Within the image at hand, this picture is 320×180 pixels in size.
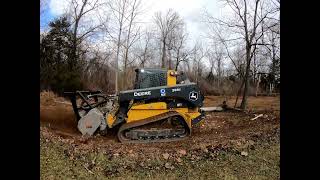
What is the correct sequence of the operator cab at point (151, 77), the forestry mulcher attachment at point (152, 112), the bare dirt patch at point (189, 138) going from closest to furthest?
the bare dirt patch at point (189, 138) < the forestry mulcher attachment at point (152, 112) < the operator cab at point (151, 77)

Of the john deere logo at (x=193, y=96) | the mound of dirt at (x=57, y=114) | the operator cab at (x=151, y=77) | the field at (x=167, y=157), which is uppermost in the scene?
the operator cab at (x=151, y=77)

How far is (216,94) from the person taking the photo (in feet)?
37.6

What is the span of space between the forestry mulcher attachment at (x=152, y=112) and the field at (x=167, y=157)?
0.82 feet

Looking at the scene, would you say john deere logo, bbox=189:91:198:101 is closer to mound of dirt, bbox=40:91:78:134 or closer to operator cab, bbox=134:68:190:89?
operator cab, bbox=134:68:190:89

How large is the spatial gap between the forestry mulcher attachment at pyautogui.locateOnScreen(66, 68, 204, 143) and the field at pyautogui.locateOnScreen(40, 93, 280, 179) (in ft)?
0.82

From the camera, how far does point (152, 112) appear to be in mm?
6699

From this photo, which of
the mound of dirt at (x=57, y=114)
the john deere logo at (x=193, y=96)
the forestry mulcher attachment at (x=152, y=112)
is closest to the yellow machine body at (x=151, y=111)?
Answer: the forestry mulcher attachment at (x=152, y=112)

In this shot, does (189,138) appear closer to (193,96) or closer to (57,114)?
(193,96)

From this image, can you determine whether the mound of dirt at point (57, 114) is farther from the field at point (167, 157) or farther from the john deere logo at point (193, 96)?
the john deere logo at point (193, 96)

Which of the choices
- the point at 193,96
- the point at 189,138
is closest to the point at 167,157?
the point at 189,138

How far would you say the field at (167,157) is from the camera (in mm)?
4703

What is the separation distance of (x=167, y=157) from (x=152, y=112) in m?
1.48
